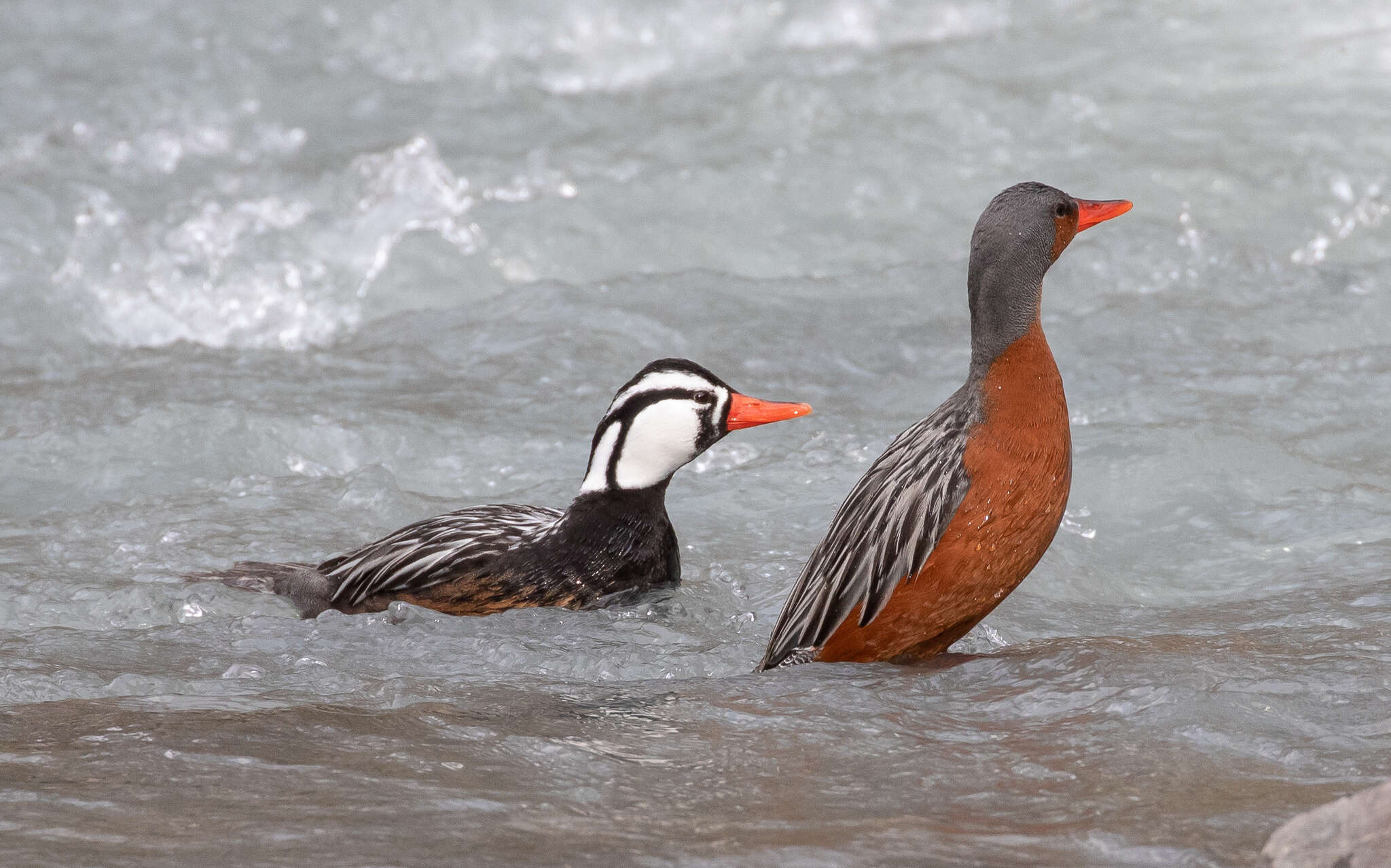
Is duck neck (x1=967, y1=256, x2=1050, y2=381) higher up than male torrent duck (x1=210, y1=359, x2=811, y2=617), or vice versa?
duck neck (x1=967, y1=256, x2=1050, y2=381)

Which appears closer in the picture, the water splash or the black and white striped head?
the black and white striped head

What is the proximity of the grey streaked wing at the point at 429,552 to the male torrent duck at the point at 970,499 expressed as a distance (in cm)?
144

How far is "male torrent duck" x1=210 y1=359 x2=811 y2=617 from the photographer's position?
6152 mm

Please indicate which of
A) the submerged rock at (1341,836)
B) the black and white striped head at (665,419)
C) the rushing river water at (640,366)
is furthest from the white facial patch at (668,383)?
the submerged rock at (1341,836)

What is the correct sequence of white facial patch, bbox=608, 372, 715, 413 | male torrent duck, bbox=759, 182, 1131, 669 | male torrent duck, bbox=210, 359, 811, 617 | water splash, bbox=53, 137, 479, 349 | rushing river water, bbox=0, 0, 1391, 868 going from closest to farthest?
rushing river water, bbox=0, 0, 1391, 868 → male torrent duck, bbox=759, 182, 1131, 669 → male torrent duck, bbox=210, 359, 811, 617 → white facial patch, bbox=608, 372, 715, 413 → water splash, bbox=53, 137, 479, 349

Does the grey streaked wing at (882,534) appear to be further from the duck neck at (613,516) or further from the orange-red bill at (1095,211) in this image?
the duck neck at (613,516)

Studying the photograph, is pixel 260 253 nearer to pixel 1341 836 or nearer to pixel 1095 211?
pixel 1095 211

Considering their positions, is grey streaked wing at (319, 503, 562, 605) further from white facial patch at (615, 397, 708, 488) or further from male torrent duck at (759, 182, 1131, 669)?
male torrent duck at (759, 182, 1131, 669)

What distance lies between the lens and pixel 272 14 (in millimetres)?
16703

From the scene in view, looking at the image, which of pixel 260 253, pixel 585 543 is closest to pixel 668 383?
pixel 585 543

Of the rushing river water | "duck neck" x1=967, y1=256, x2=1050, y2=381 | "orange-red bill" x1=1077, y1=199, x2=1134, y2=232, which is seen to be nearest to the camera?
the rushing river water

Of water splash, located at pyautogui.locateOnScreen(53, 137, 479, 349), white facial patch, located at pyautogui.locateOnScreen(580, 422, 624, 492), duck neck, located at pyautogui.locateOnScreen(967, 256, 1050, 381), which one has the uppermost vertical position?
water splash, located at pyautogui.locateOnScreen(53, 137, 479, 349)

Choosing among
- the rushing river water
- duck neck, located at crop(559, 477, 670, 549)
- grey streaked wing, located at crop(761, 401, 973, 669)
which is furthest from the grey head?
duck neck, located at crop(559, 477, 670, 549)

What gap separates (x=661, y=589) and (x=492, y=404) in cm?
290
